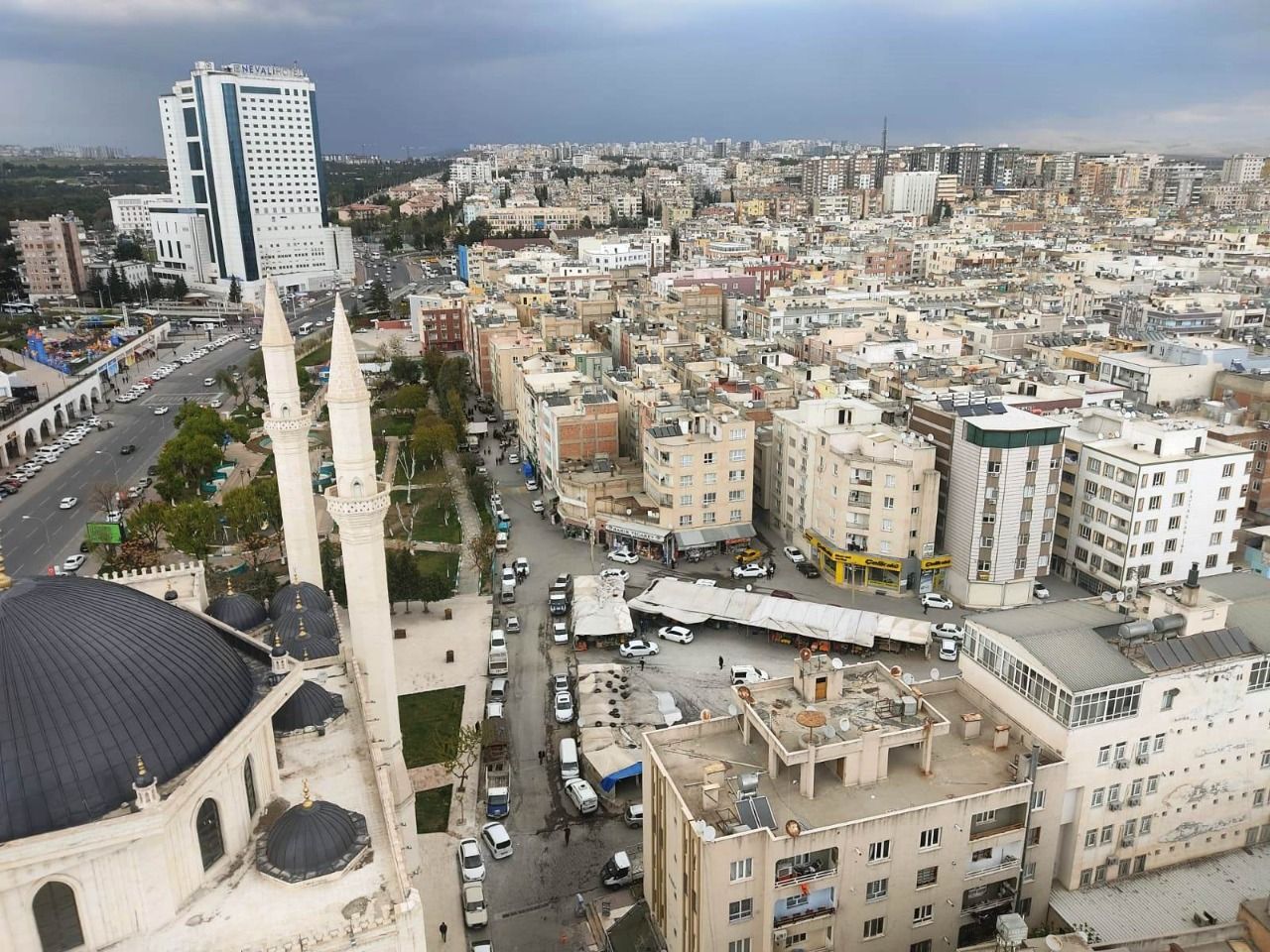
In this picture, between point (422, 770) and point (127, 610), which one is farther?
point (422, 770)

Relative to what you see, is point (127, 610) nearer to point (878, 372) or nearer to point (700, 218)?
point (878, 372)

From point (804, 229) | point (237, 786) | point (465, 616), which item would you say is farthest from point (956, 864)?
point (804, 229)

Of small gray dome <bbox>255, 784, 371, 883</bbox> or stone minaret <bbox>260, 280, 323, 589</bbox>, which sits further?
stone minaret <bbox>260, 280, 323, 589</bbox>

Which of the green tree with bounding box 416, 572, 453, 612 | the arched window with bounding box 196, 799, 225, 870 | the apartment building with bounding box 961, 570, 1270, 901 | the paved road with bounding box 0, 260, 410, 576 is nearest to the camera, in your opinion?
the arched window with bounding box 196, 799, 225, 870

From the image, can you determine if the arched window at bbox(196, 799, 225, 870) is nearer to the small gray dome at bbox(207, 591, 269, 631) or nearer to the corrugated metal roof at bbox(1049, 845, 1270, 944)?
the small gray dome at bbox(207, 591, 269, 631)

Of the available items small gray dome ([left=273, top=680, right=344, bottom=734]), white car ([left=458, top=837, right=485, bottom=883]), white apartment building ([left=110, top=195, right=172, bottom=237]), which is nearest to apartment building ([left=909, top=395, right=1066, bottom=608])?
white car ([left=458, top=837, right=485, bottom=883])

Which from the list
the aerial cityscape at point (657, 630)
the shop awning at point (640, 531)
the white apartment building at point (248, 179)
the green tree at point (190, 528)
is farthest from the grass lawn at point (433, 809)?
the white apartment building at point (248, 179)
